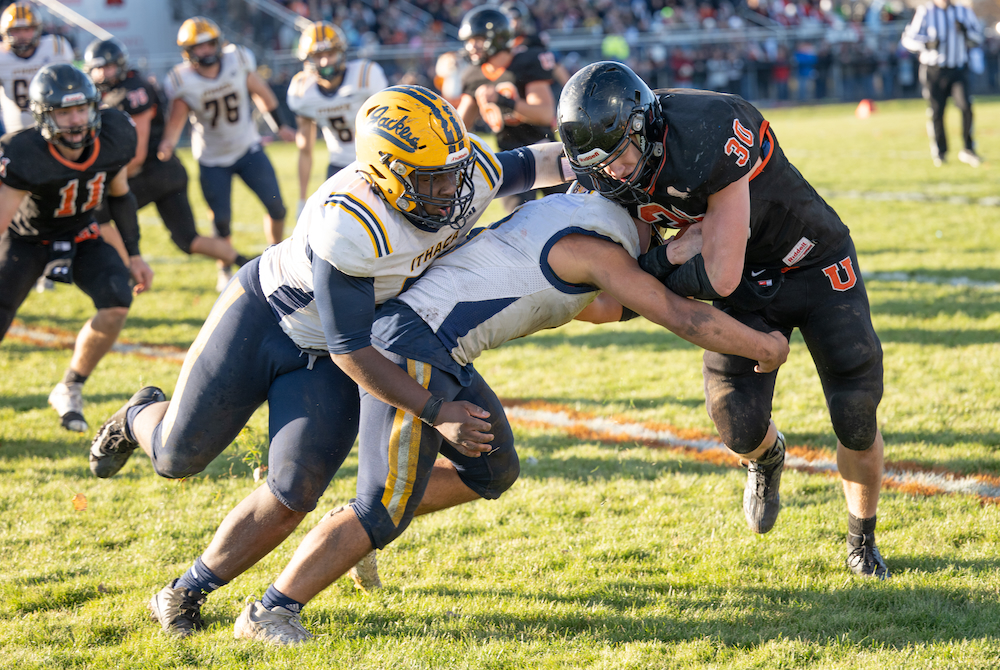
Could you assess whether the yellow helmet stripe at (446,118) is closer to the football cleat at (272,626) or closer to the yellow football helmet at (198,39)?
the football cleat at (272,626)

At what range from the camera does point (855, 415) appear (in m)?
2.95

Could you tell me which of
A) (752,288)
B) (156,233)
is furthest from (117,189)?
(156,233)

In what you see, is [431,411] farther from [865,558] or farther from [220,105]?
[220,105]

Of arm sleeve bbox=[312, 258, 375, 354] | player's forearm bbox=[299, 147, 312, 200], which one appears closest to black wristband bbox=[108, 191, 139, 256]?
arm sleeve bbox=[312, 258, 375, 354]

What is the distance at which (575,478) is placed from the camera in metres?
3.95

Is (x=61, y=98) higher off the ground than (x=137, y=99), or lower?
higher

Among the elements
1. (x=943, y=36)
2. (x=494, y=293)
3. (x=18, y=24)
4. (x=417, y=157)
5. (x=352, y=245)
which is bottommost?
(x=494, y=293)

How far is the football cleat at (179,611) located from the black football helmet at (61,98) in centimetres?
238

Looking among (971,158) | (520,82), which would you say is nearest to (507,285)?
(520,82)

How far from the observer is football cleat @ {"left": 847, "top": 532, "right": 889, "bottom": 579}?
3021mm

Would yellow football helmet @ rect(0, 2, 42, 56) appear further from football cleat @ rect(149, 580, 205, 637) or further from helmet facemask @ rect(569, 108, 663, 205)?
helmet facemask @ rect(569, 108, 663, 205)

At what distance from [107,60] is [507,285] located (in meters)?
4.98

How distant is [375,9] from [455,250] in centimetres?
2219

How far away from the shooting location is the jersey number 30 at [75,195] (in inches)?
173
